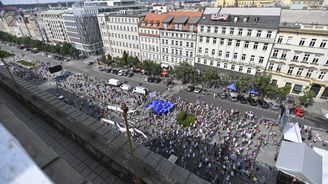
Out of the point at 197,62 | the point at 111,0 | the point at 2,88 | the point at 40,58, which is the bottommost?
the point at 40,58

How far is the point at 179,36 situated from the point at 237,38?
16549mm

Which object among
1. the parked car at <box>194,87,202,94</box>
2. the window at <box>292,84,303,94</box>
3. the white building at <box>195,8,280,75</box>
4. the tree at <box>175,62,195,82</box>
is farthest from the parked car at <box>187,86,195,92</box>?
the window at <box>292,84,303,94</box>

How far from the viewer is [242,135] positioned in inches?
1162

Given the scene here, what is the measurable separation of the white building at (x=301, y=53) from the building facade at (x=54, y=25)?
92.4 meters

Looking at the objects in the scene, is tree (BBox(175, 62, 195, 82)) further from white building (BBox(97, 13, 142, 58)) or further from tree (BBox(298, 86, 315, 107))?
tree (BBox(298, 86, 315, 107))

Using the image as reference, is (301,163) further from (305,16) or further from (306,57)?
(305,16)

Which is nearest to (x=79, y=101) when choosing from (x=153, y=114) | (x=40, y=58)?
(x=153, y=114)

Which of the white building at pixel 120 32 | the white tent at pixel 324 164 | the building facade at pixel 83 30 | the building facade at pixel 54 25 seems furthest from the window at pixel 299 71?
the building facade at pixel 54 25

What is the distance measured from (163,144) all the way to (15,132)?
25.6 metres

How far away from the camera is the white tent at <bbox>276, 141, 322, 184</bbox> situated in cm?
1958

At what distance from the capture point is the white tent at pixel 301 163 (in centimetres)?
1958

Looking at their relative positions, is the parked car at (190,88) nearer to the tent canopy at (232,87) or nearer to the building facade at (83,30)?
the tent canopy at (232,87)

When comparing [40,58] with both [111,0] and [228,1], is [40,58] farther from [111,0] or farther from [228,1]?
[228,1]

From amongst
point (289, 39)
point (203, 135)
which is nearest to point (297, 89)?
point (289, 39)
